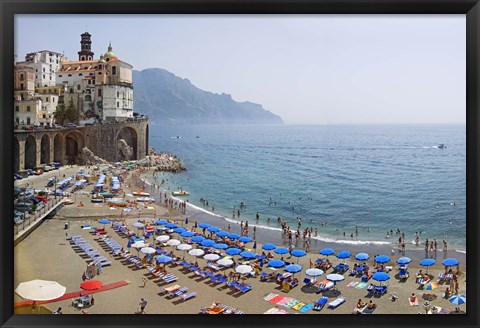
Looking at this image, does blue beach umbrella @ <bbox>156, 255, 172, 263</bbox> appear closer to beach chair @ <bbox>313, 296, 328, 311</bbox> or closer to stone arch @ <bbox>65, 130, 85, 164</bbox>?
beach chair @ <bbox>313, 296, 328, 311</bbox>

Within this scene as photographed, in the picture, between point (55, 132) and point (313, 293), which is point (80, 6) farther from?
point (55, 132)

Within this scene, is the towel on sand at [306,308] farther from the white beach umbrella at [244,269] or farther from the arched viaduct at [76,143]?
the arched viaduct at [76,143]

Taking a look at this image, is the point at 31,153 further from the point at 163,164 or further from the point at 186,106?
the point at 186,106

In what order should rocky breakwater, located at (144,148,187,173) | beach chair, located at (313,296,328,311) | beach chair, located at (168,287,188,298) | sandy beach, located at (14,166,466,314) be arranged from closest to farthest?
sandy beach, located at (14,166,466,314), beach chair, located at (313,296,328,311), beach chair, located at (168,287,188,298), rocky breakwater, located at (144,148,187,173)

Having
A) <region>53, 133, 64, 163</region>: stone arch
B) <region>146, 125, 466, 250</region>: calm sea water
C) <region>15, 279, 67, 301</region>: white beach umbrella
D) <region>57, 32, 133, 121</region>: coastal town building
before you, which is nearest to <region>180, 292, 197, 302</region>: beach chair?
<region>15, 279, 67, 301</region>: white beach umbrella

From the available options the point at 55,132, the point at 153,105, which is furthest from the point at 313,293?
the point at 153,105

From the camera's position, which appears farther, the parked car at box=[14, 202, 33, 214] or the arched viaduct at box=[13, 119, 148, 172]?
the arched viaduct at box=[13, 119, 148, 172]
